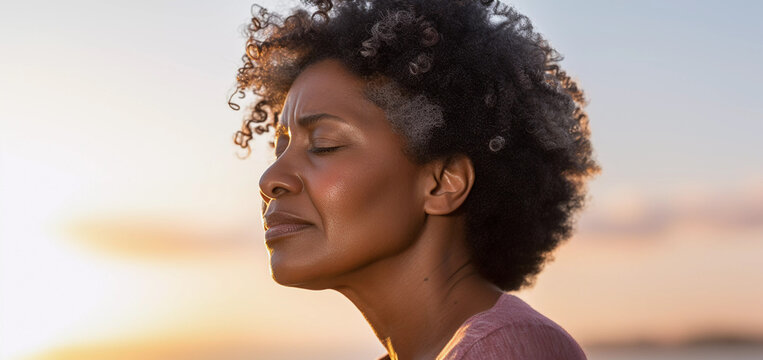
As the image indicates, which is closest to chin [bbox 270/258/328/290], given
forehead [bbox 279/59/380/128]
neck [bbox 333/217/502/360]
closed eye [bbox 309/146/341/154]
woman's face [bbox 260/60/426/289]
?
woman's face [bbox 260/60/426/289]

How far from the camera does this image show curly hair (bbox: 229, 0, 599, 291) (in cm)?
352

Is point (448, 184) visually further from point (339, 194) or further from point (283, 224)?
point (283, 224)

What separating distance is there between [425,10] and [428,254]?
92cm

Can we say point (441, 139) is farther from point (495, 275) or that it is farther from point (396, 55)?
point (495, 275)

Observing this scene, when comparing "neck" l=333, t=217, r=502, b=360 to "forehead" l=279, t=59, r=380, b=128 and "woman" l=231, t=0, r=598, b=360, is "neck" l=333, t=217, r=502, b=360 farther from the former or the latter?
"forehead" l=279, t=59, r=380, b=128

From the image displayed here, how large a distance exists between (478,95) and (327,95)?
0.55 metres

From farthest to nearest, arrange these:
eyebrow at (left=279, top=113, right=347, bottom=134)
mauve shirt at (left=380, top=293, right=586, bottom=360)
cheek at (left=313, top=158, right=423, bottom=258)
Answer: eyebrow at (left=279, top=113, right=347, bottom=134), cheek at (left=313, top=158, right=423, bottom=258), mauve shirt at (left=380, top=293, right=586, bottom=360)

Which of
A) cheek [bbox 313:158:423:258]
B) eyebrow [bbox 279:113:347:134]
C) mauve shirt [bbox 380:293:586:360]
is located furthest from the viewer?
eyebrow [bbox 279:113:347:134]

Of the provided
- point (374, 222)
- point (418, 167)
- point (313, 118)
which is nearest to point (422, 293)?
point (374, 222)

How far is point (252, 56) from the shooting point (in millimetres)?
4227

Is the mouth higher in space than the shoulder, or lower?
higher

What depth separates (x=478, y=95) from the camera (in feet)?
11.6

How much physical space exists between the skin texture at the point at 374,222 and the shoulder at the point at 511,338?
0.71 feet

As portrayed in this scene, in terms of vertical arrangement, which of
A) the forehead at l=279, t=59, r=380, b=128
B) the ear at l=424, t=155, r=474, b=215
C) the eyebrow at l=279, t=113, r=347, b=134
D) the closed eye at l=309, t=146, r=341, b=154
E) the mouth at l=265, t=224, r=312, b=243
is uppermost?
the forehead at l=279, t=59, r=380, b=128
